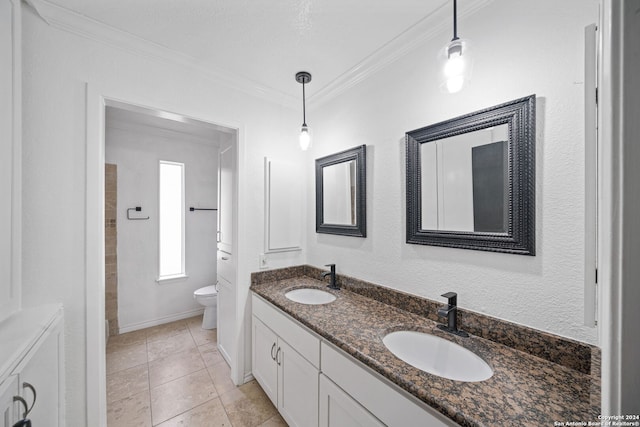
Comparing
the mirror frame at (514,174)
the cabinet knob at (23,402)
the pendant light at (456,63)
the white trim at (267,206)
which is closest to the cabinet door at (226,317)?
the white trim at (267,206)

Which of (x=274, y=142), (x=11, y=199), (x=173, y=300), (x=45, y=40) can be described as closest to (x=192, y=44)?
(x=45, y=40)

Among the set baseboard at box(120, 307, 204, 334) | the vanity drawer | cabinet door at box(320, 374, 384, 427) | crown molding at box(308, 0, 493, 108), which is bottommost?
baseboard at box(120, 307, 204, 334)

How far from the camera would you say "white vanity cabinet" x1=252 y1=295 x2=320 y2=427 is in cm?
132

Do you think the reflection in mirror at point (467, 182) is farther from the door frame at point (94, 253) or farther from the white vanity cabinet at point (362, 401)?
the door frame at point (94, 253)

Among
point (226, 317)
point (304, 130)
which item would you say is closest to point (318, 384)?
point (226, 317)

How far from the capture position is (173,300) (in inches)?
123

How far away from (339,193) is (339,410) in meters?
1.40

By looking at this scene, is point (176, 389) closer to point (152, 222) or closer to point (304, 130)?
point (152, 222)

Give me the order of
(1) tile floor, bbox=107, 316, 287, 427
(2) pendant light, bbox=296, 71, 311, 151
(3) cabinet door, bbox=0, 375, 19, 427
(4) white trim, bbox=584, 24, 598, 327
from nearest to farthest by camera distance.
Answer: (4) white trim, bbox=584, 24, 598, 327
(3) cabinet door, bbox=0, 375, 19, 427
(1) tile floor, bbox=107, 316, 287, 427
(2) pendant light, bbox=296, 71, 311, 151

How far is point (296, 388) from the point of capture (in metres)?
1.45

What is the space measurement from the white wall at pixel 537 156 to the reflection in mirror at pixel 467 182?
0.43ft

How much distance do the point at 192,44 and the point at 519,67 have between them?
1.84 metres

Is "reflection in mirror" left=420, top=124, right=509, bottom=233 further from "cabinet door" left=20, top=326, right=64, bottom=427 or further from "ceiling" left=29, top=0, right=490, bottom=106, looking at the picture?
"cabinet door" left=20, top=326, right=64, bottom=427

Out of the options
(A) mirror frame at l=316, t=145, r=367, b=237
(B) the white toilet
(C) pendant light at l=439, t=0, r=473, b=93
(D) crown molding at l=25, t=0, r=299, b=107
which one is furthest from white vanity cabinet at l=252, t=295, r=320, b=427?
(D) crown molding at l=25, t=0, r=299, b=107
